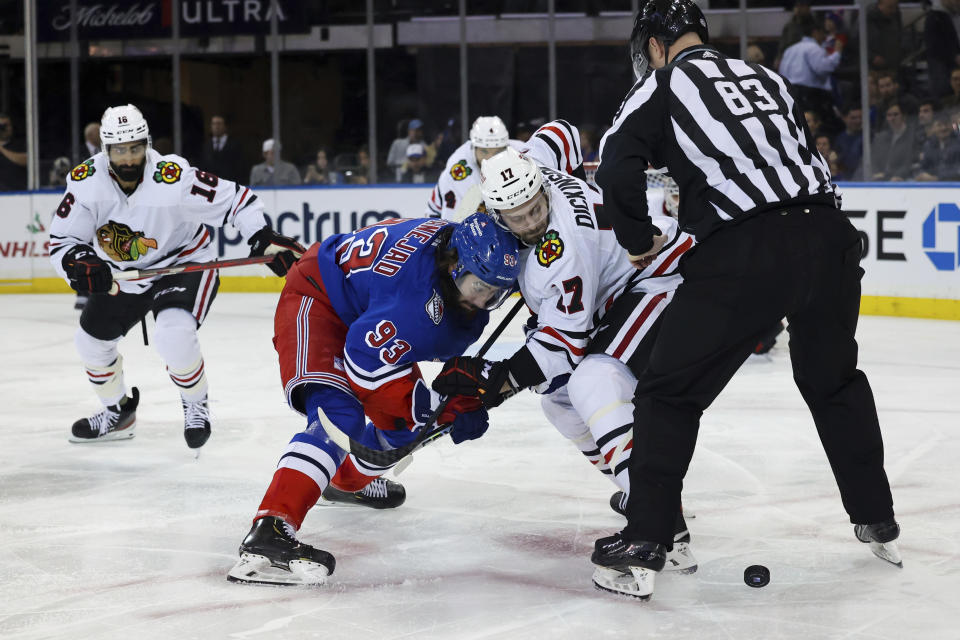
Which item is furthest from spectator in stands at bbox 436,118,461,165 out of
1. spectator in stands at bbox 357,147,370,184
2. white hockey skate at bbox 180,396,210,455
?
white hockey skate at bbox 180,396,210,455

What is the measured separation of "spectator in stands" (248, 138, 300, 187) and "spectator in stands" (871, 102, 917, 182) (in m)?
4.45

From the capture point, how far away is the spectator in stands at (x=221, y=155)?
10.1 meters

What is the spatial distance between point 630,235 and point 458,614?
82cm

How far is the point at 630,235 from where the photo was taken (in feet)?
8.03

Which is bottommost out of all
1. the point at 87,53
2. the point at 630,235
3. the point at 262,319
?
the point at 262,319

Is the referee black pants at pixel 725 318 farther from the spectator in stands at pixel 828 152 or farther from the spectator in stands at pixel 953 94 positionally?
the spectator in stands at pixel 828 152

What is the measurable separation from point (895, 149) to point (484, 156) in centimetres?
336

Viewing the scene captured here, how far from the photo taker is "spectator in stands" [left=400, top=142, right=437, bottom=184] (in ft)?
30.4

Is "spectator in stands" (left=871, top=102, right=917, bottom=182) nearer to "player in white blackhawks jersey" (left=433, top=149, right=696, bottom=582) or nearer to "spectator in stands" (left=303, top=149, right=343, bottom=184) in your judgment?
"spectator in stands" (left=303, top=149, right=343, bottom=184)

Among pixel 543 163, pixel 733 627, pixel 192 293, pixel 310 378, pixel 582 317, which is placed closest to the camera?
pixel 733 627

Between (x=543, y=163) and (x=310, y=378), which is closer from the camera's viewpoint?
(x=310, y=378)

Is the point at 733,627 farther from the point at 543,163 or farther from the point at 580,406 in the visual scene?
the point at 543,163

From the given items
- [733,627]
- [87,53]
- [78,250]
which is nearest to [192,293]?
[78,250]

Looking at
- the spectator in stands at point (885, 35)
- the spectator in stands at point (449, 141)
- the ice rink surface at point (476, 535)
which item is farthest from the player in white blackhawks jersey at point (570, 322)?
the spectator in stands at point (449, 141)
